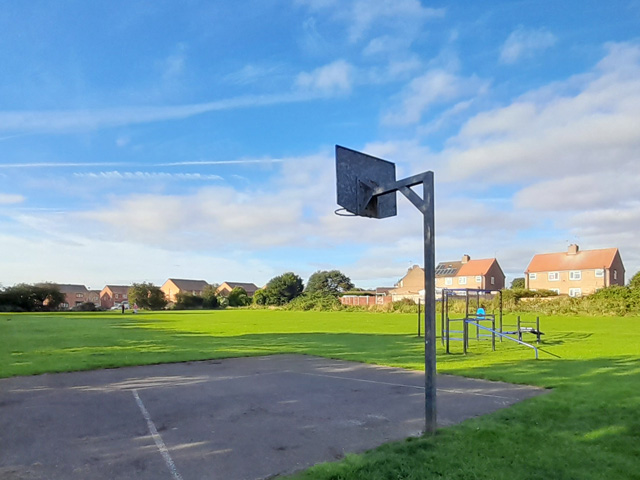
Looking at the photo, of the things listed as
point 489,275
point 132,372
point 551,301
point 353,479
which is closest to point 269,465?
point 353,479

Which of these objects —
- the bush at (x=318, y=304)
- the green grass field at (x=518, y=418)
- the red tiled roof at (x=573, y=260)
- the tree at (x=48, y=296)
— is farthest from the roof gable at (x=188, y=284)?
the green grass field at (x=518, y=418)

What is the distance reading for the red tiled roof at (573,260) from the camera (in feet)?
202

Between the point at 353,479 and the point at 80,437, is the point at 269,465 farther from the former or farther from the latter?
the point at 80,437

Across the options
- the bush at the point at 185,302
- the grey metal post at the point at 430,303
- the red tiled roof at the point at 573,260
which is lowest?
the bush at the point at 185,302

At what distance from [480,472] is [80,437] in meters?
4.54

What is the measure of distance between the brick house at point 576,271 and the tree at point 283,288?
44.3 m

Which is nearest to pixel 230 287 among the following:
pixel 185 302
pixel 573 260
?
pixel 185 302

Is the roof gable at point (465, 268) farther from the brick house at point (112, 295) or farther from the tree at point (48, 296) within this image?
the brick house at point (112, 295)

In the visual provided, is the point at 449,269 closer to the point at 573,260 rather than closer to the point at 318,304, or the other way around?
the point at 573,260

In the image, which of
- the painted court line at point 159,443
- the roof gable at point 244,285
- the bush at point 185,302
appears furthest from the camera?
the roof gable at point 244,285

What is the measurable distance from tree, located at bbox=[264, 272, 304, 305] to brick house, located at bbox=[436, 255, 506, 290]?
Result: 30.2 m

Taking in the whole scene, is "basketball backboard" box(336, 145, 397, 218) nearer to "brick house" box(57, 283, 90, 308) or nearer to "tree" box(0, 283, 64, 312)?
"tree" box(0, 283, 64, 312)

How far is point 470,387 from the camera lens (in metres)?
8.45

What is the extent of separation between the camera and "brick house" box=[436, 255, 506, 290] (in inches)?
2864
